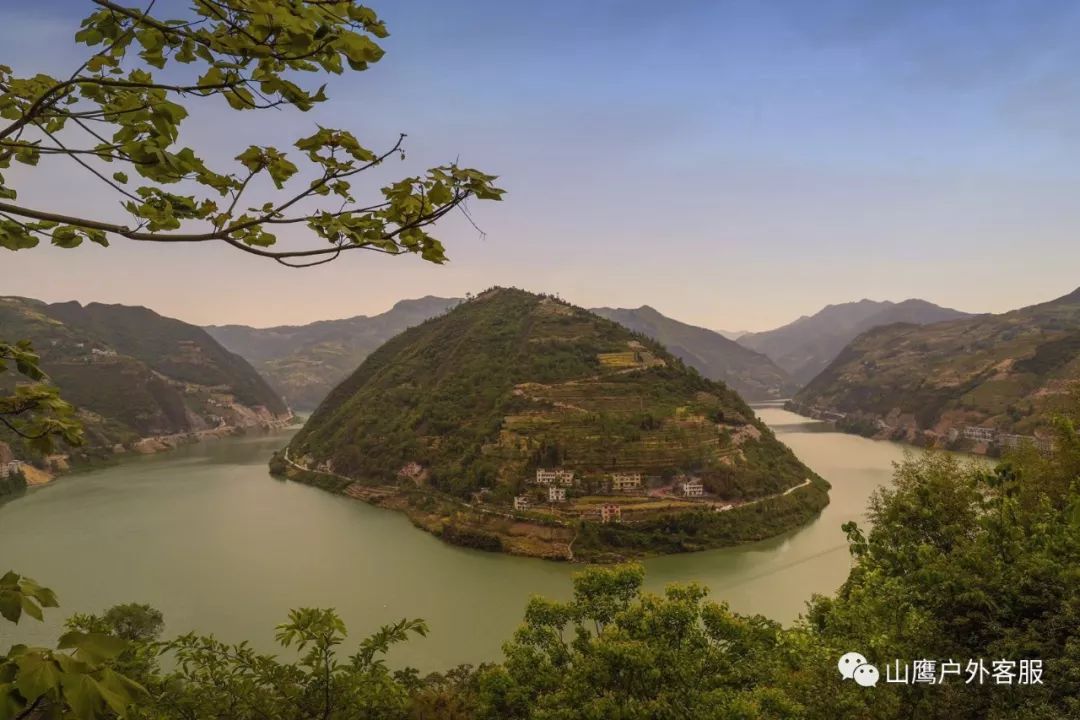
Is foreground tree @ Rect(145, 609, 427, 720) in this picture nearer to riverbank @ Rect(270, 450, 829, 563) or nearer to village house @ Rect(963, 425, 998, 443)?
riverbank @ Rect(270, 450, 829, 563)

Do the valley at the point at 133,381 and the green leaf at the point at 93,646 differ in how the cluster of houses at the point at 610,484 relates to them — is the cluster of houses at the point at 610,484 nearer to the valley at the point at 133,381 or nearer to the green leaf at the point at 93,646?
the green leaf at the point at 93,646

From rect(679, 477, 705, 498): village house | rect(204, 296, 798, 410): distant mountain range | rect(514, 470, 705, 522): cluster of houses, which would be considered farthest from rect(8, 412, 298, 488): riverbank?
rect(204, 296, 798, 410): distant mountain range

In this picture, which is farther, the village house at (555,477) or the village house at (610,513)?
the village house at (555,477)

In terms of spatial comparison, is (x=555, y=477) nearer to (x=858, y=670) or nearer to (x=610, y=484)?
(x=610, y=484)

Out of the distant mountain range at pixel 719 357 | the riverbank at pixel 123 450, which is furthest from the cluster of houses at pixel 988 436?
the distant mountain range at pixel 719 357

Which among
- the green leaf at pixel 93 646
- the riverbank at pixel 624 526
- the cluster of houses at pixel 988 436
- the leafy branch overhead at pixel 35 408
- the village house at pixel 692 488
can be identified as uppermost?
the leafy branch overhead at pixel 35 408

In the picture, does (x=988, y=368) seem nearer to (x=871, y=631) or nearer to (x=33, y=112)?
(x=871, y=631)

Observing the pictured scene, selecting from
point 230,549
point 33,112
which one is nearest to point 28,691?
point 33,112
